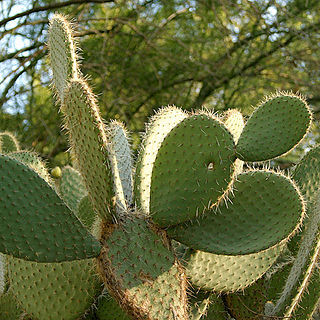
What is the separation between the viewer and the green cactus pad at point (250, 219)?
3.33 ft

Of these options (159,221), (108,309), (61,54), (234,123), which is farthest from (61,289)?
(234,123)

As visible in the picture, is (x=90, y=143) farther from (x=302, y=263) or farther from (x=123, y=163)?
(x=302, y=263)

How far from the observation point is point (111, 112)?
3.55 metres

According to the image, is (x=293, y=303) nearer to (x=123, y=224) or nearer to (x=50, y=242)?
(x=123, y=224)

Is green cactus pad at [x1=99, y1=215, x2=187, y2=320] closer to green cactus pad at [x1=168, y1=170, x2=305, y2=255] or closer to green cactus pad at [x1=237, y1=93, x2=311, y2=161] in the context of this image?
green cactus pad at [x1=168, y1=170, x2=305, y2=255]

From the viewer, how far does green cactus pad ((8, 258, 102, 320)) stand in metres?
1.04

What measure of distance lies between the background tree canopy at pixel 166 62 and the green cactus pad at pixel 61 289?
2128 mm

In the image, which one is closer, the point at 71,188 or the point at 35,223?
the point at 35,223

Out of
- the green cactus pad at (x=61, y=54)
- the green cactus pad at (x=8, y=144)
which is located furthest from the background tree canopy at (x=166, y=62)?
the green cactus pad at (x=61, y=54)

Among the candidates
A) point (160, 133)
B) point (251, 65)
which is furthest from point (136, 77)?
point (160, 133)

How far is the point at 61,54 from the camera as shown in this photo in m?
1.06

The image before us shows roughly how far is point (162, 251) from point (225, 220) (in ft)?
0.50

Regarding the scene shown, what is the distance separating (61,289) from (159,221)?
0.24 metres

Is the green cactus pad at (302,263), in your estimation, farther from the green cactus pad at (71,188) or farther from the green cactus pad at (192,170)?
the green cactus pad at (71,188)
